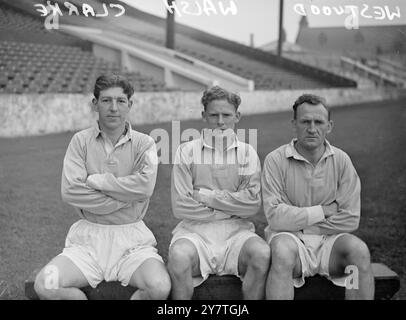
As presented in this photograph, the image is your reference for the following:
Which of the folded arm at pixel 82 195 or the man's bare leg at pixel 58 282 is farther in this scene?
the folded arm at pixel 82 195

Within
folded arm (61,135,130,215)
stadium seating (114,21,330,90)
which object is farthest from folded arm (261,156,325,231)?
stadium seating (114,21,330,90)

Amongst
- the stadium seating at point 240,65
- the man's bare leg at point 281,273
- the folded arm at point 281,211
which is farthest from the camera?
the stadium seating at point 240,65

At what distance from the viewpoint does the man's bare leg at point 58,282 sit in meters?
2.21

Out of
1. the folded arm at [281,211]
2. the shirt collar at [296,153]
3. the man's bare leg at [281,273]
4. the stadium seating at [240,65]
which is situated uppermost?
the stadium seating at [240,65]

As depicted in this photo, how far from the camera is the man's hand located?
2416mm

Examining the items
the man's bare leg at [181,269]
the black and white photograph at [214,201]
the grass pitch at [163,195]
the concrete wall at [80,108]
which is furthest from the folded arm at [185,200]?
the concrete wall at [80,108]

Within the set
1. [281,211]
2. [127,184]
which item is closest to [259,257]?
[281,211]

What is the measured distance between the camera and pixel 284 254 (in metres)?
2.20

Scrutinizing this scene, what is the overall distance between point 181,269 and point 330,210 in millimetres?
800

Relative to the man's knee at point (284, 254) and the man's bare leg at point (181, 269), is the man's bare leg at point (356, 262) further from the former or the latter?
the man's bare leg at point (181, 269)

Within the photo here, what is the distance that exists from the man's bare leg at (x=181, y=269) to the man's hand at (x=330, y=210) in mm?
678

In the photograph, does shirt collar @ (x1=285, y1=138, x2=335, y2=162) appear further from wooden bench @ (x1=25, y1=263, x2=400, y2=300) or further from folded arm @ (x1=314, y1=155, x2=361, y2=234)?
wooden bench @ (x1=25, y1=263, x2=400, y2=300)
